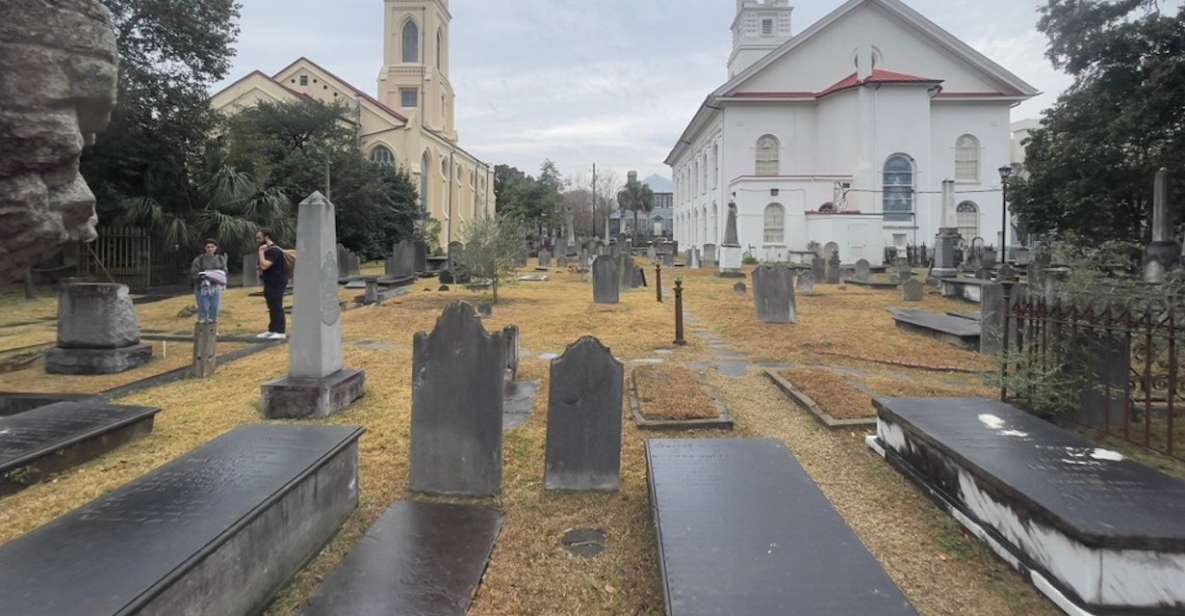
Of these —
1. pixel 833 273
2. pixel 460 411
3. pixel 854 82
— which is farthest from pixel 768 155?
pixel 460 411

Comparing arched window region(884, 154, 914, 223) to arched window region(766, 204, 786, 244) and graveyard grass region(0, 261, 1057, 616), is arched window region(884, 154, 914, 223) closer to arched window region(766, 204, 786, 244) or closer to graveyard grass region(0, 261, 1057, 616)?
arched window region(766, 204, 786, 244)

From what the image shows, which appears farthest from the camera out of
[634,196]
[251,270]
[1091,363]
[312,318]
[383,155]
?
[634,196]

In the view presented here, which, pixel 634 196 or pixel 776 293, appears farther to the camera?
pixel 634 196

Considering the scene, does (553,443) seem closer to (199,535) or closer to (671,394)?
(199,535)

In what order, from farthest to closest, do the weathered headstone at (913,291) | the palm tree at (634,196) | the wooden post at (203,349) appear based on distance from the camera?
the palm tree at (634,196), the weathered headstone at (913,291), the wooden post at (203,349)

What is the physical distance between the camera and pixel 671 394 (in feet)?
21.4

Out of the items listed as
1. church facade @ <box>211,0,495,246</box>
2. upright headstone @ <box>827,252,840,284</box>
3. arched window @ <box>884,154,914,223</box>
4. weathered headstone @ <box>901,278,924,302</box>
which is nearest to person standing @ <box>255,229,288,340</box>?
weathered headstone @ <box>901,278,924,302</box>

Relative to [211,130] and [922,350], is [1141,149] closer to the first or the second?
[922,350]

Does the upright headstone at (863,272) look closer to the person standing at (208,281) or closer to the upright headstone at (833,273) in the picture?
the upright headstone at (833,273)

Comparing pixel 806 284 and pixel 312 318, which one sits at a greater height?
pixel 806 284

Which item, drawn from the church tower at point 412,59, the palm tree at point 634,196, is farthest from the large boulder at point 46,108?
the palm tree at point 634,196

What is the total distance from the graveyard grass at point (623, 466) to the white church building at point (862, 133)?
23.1m

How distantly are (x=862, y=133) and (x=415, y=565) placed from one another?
118ft

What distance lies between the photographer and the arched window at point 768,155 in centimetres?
3788
